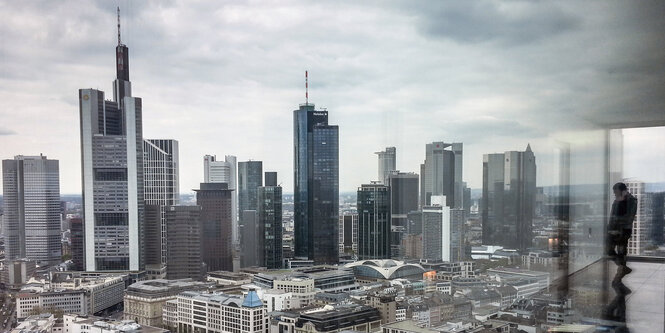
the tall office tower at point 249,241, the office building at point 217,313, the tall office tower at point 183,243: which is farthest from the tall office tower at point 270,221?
the office building at point 217,313

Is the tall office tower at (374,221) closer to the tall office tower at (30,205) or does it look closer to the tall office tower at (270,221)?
the tall office tower at (270,221)

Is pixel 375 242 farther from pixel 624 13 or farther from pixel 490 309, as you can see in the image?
pixel 624 13

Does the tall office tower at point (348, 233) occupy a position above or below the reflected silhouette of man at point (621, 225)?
below

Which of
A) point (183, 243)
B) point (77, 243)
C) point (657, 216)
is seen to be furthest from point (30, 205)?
point (657, 216)

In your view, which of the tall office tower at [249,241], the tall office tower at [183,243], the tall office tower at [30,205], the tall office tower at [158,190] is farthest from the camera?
the tall office tower at [249,241]

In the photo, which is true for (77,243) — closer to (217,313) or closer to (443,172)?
(217,313)

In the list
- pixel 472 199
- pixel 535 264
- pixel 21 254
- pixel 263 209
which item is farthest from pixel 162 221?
pixel 535 264
